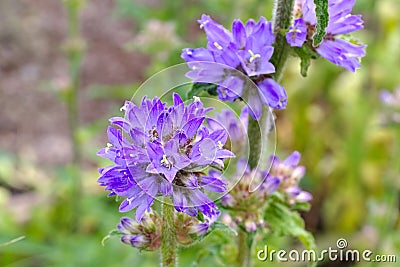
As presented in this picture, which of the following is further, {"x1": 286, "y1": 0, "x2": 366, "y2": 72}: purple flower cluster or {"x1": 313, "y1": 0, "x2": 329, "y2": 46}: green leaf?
{"x1": 286, "y1": 0, "x2": 366, "y2": 72}: purple flower cluster

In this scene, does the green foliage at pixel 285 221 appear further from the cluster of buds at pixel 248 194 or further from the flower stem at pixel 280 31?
the flower stem at pixel 280 31

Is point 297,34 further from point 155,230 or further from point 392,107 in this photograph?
point 392,107

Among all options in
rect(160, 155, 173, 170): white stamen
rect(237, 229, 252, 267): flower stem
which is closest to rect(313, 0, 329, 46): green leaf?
rect(160, 155, 173, 170): white stamen

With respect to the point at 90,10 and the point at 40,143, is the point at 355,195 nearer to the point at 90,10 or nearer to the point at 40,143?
the point at 40,143

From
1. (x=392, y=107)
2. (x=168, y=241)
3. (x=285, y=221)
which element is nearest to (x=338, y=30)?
(x=285, y=221)

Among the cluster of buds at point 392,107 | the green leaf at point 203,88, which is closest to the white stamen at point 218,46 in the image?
the green leaf at point 203,88

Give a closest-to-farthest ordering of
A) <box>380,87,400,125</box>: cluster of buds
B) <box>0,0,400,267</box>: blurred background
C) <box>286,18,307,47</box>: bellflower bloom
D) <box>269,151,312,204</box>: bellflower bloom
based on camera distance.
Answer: <box>286,18,307,47</box>: bellflower bloom → <box>269,151,312,204</box>: bellflower bloom → <box>380,87,400,125</box>: cluster of buds → <box>0,0,400,267</box>: blurred background

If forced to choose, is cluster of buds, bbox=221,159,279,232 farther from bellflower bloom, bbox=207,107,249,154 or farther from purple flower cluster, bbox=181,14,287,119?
purple flower cluster, bbox=181,14,287,119

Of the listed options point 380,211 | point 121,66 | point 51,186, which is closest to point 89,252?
point 51,186
